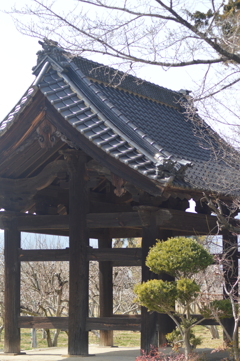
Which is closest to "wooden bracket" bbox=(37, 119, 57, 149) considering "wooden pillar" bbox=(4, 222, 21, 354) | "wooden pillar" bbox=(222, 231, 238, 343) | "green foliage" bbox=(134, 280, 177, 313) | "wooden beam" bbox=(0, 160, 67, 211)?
"wooden beam" bbox=(0, 160, 67, 211)

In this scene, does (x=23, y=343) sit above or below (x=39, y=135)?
below

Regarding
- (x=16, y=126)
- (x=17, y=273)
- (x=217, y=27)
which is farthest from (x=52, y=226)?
(x=217, y=27)

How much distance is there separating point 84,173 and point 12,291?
93.4 inches

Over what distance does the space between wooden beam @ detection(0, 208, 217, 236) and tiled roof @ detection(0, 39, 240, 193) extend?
728 mm

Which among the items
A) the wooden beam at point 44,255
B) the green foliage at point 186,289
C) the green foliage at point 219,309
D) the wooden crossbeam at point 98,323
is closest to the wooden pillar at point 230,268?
the wooden crossbeam at point 98,323

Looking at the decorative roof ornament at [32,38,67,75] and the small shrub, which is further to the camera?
the decorative roof ornament at [32,38,67,75]

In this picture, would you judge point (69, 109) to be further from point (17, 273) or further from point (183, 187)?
point (17, 273)

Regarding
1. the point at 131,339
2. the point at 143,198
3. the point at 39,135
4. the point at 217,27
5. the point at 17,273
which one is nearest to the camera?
the point at 217,27

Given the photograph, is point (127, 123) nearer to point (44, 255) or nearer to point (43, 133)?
point (43, 133)

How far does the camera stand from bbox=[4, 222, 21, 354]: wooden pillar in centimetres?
893

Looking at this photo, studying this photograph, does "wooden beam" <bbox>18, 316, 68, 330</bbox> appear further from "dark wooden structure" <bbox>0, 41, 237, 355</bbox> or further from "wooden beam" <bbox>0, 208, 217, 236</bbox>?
"wooden beam" <bbox>0, 208, 217, 236</bbox>

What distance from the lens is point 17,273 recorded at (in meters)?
9.16

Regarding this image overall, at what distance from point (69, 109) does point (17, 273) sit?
2917 mm

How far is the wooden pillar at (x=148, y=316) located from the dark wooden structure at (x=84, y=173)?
1 centimetres
